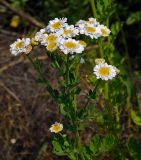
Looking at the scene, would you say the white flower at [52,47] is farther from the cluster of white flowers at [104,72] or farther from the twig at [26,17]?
the twig at [26,17]

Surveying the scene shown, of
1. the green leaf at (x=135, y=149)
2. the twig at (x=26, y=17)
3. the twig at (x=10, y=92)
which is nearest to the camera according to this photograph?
the green leaf at (x=135, y=149)

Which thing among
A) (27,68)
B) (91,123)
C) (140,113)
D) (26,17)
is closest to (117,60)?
(140,113)

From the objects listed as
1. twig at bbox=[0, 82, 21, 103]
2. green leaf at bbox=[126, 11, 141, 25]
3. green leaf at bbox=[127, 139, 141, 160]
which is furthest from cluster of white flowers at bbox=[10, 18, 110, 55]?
green leaf at bbox=[126, 11, 141, 25]

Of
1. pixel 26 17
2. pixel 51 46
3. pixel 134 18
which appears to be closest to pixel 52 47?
pixel 51 46

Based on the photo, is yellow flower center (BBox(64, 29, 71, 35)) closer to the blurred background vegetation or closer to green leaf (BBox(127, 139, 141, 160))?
the blurred background vegetation

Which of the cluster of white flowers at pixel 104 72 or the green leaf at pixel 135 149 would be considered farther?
the green leaf at pixel 135 149

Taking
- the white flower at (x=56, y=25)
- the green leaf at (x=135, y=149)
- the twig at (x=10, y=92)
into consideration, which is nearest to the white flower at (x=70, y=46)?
the white flower at (x=56, y=25)

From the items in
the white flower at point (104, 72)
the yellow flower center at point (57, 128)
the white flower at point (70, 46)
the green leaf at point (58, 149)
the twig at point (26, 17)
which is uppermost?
the twig at point (26, 17)
